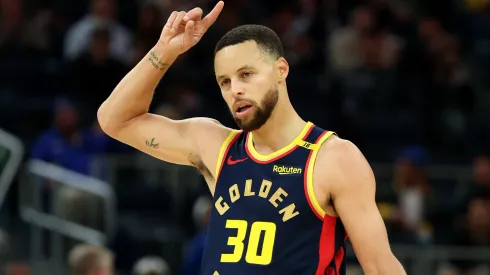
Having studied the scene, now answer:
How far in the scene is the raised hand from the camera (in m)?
5.03

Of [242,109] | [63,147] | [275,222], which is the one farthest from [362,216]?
[63,147]

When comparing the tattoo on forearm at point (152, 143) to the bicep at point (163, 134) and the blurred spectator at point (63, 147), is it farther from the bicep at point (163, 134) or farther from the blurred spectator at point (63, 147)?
the blurred spectator at point (63, 147)

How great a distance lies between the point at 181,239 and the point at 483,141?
4918 mm

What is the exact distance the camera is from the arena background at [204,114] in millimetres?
11164

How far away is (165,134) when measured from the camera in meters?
5.28

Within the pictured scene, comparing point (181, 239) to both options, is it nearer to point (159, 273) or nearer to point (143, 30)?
point (159, 273)

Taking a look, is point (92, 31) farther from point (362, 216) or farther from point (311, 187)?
point (362, 216)

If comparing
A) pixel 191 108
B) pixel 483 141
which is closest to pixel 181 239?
pixel 191 108

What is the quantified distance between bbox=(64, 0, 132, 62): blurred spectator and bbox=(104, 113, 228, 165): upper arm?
8.59m

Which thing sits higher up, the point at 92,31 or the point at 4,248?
the point at 92,31

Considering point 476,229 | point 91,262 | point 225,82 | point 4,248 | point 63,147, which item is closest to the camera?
point 225,82

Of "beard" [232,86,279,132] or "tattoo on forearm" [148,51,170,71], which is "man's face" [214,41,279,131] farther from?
"tattoo on forearm" [148,51,170,71]

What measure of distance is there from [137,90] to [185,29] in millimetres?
409

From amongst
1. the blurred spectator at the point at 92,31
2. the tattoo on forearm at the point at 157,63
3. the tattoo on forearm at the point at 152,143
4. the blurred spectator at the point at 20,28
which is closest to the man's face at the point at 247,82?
the tattoo on forearm at the point at 157,63
